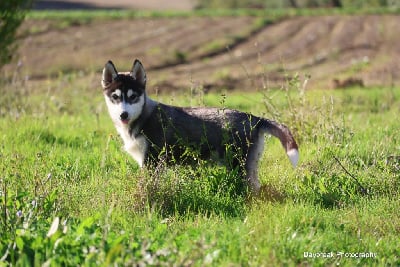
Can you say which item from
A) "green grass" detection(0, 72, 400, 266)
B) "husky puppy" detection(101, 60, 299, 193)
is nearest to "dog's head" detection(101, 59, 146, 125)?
"husky puppy" detection(101, 60, 299, 193)

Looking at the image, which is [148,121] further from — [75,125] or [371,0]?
[371,0]

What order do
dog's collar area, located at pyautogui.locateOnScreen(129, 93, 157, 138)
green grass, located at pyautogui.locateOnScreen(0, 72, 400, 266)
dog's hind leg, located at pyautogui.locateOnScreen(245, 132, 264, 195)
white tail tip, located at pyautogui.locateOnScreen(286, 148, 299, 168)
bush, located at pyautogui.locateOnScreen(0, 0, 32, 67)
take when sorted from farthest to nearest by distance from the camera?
bush, located at pyautogui.locateOnScreen(0, 0, 32, 67) → dog's collar area, located at pyautogui.locateOnScreen(129, 93, 157, 138) → dog's hind leg, located at pyautogui.locateOnScreen(245, 132, 264, 195) → white tail tip, located at pyautogui.locateOnScreen(286, 148, 299, 168) → green grass, located at pyautogui.locateOnScreen(0, 72, 400, 266)

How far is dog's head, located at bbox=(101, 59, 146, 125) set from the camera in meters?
6.16

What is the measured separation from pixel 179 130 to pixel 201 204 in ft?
3.63

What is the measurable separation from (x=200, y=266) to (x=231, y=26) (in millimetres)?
36304

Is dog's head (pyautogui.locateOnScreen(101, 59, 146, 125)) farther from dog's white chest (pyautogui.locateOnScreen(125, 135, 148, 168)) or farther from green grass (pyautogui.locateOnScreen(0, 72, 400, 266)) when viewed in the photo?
green grass (pyautogui.locateOnScreen(0, 72, 400, 266))

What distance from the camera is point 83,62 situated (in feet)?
84.8

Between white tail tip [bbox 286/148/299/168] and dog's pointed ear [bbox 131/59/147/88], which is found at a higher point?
dog's pointed ear [bbox 131/59/147/88]

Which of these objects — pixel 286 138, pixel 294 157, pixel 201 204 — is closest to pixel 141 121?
pixel 201 204

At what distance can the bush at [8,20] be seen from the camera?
37.0ft

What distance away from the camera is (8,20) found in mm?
11344

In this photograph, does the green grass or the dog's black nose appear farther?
the dog's black nose

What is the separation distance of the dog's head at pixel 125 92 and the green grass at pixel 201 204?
Answer: 1.65 feet

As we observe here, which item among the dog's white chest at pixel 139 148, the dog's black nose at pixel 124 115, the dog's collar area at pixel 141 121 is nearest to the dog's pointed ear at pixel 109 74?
the dog's collar area at pixel 141 121
